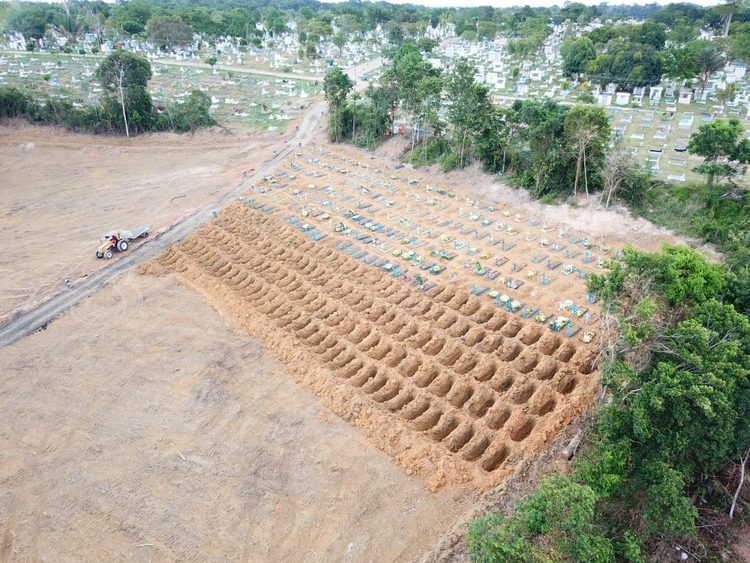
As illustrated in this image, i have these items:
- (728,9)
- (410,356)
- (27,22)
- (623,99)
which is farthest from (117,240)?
(728,9)

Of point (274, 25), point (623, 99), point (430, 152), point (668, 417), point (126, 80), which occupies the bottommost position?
point (668, 417)

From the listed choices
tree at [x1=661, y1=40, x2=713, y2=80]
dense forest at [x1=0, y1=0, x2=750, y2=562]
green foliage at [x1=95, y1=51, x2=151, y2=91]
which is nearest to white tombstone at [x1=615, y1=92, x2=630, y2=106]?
dense forest at [x1=0, y1=0, x2=750, y2=562]

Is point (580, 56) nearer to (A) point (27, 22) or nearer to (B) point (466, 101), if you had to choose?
(B) point (466, 101)

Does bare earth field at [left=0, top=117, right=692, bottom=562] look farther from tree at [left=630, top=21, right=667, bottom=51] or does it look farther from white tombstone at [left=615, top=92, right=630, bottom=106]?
tree at [left=630, top=21, right=667, bottom=51]

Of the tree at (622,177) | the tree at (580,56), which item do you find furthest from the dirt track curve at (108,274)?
the tree at (580,56)

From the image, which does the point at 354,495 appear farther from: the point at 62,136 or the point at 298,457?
the point at 62,136
